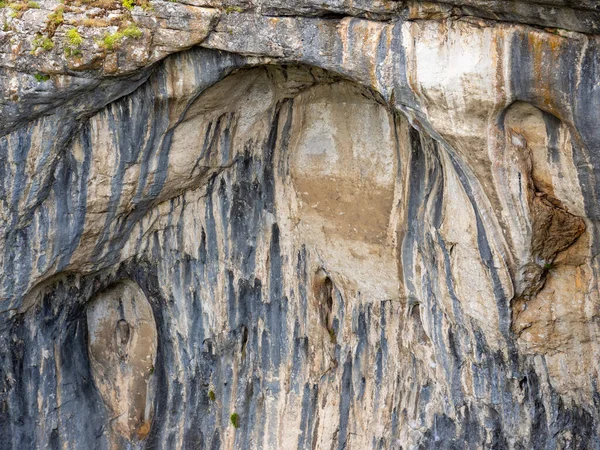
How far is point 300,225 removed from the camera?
488 inches

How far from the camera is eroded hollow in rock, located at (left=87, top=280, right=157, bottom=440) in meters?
13.7

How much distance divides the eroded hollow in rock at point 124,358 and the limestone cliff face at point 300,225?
0.04 metres

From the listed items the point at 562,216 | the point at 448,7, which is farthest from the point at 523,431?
the point at 448,7

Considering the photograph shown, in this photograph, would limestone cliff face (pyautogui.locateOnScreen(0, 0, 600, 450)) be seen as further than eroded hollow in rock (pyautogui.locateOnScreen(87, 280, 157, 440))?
No

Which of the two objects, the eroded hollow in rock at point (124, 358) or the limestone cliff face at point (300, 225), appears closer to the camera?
the limestone cliff face at point (300, 225)

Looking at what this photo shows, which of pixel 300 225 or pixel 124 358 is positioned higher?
pixel 300 225

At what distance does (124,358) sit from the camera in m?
13.8

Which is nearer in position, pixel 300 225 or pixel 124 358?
pixel 300 225

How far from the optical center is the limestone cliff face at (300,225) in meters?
8.95

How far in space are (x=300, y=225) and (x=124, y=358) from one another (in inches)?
155

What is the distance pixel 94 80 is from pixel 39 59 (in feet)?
2.21

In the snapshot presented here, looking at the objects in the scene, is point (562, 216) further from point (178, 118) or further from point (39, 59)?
point (39, 59)

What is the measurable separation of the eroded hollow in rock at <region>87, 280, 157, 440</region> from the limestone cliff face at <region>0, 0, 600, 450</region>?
0.13 ft

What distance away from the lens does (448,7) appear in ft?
28.1
